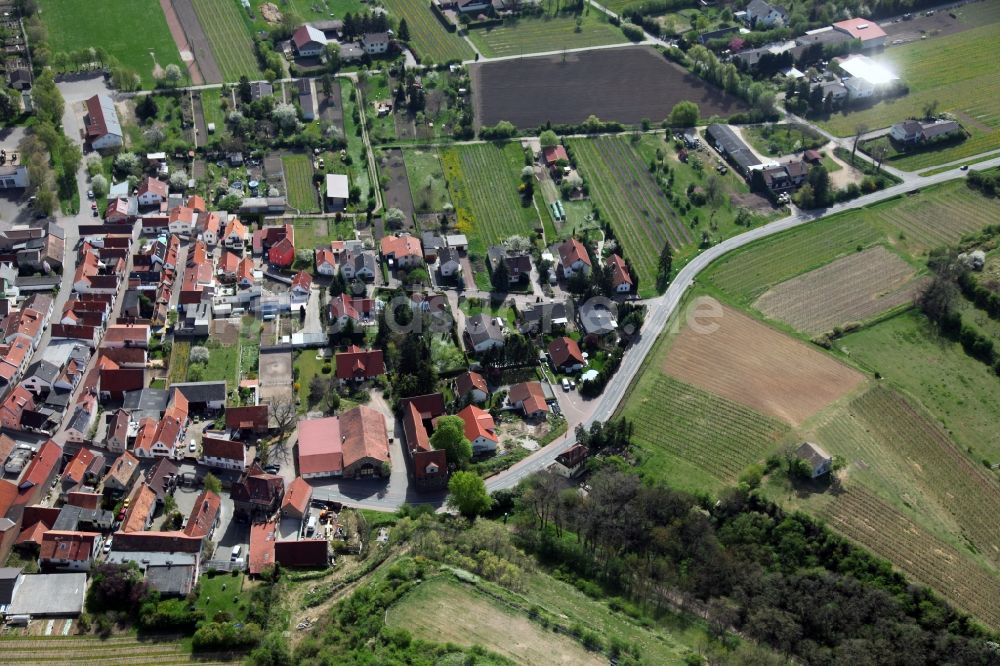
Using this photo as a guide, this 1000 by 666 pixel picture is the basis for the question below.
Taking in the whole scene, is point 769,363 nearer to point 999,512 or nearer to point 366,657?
point 999,512

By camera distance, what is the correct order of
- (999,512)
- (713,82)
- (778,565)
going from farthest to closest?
1. (713,82)
2. (999,512)
3. (778,565)

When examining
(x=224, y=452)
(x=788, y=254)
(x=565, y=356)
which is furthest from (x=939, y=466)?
(x=224, y=452)

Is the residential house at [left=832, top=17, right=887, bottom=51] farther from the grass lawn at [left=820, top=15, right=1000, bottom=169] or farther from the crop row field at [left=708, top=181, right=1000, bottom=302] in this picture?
the crop row field at [left=708, top=181, right=1000, bottom=302]

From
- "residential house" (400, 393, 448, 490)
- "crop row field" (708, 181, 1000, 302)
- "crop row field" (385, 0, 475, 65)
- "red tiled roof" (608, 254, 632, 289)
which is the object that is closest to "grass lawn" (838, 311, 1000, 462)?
"crop row field" (708, 181, 1000, 302)

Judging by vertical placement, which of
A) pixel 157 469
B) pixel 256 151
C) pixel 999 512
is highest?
pixel 256 151

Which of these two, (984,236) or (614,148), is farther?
(614,148)

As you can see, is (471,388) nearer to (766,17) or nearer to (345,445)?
(345,445)

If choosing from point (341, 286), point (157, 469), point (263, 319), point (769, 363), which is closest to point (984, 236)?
point (769, 363)
